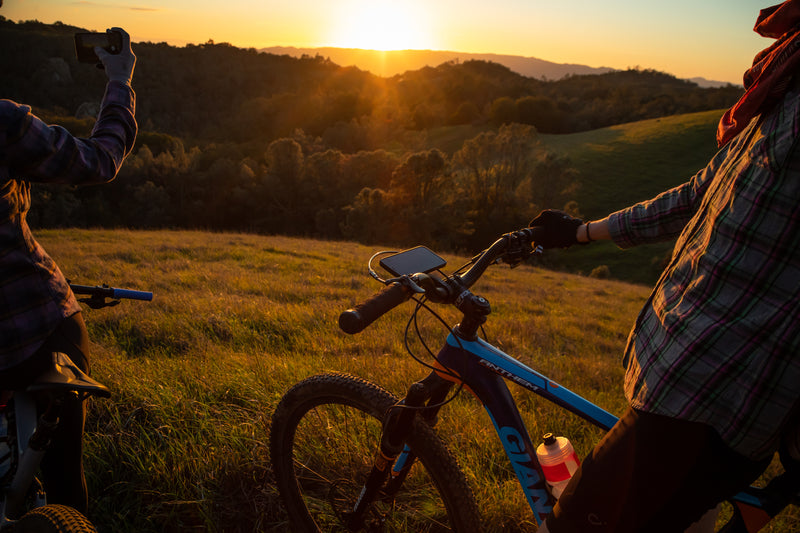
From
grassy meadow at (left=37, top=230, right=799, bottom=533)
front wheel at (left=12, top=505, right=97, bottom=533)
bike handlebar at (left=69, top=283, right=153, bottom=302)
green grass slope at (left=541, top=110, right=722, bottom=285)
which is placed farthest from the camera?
green grass slope at (left=541, top=110, right=722, bottom=285)

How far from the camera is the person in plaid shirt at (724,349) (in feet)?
3.33

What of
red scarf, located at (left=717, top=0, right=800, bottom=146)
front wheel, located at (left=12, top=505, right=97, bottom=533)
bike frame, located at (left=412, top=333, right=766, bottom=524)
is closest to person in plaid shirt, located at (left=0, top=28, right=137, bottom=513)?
front wheel, located at (left=12, top=505, right=97, bottom=533)

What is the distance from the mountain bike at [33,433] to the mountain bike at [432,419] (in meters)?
0.81

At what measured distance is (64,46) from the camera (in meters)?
85.1

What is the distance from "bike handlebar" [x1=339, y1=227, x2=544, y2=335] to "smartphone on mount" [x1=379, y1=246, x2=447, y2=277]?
0.07 m

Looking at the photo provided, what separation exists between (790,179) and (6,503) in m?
2.69

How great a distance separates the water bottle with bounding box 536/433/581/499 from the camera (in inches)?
65.4

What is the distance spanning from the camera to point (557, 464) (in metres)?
1.67

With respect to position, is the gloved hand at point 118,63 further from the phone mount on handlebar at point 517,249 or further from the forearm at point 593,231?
the forearm at point 593,231

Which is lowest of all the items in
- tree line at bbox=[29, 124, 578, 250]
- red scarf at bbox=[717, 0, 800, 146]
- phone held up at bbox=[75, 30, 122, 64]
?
tree line at bbox=[29, 124, 578, 250]

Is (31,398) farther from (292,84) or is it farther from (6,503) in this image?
(292,84)

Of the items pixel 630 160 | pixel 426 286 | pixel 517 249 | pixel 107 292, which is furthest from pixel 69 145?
pixel 630 160

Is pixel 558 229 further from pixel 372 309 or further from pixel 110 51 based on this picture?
pixel 110 51

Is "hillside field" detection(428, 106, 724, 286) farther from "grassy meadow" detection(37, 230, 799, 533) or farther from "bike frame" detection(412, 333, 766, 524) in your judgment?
"bike frame" detection(412, 333, 766, 524)
